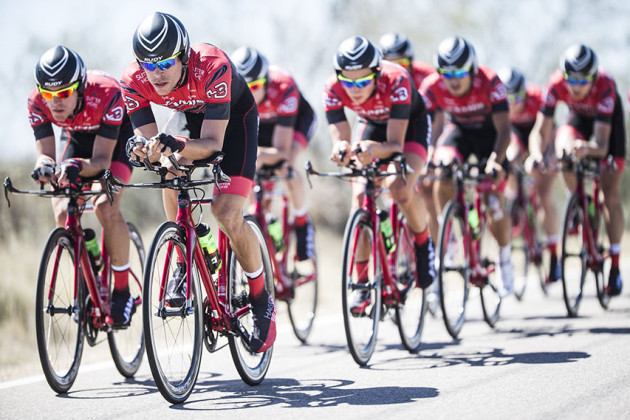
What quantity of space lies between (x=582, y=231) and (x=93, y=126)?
498 cm

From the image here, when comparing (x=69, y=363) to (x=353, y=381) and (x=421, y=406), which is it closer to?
(x=353, y=381)

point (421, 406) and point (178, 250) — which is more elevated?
point (178, 250)

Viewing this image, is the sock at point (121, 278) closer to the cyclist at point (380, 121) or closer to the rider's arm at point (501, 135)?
the cyclist at point (380, 121)

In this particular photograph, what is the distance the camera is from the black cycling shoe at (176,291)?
4.96 metres

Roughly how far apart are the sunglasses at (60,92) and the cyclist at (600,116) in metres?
4.99

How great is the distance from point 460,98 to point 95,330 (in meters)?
4.45

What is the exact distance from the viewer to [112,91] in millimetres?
6215

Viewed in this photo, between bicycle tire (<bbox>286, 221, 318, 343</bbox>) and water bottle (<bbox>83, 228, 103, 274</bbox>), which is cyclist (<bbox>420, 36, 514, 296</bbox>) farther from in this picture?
water bottle (<bbox>83, 228, 103, 274</bbox>)

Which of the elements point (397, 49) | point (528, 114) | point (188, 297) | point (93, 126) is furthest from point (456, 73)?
point (188, 297)

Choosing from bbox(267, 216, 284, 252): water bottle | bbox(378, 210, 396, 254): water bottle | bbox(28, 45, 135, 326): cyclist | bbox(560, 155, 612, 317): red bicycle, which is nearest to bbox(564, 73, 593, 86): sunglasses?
bbox(560, 155, 612, 317): red bicycle

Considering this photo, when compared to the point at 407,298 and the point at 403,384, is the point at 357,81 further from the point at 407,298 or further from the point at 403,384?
the point at 403,384

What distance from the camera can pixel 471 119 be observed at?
28.2 feet

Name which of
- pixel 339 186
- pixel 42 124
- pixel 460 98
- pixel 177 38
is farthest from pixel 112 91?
pixel 339 186

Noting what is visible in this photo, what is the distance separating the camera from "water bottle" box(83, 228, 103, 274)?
602cm
